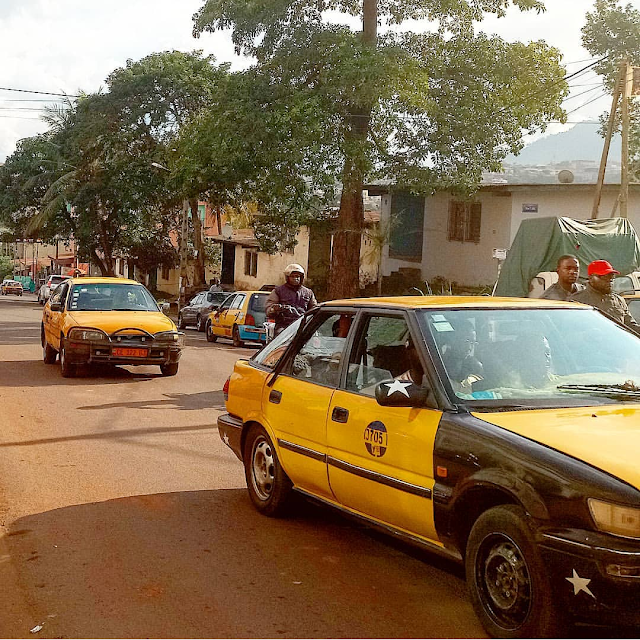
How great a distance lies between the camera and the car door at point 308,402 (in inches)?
224

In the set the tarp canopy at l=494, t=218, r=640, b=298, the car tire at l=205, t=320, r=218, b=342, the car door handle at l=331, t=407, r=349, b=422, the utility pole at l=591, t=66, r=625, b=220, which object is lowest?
the car tire at l=205, t=320, r=218, b=342

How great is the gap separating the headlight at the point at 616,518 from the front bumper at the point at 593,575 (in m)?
0.03

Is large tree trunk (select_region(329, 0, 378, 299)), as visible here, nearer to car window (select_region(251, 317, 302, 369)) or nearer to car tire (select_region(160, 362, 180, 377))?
car tire (select_region(160, 362, 180, 377))

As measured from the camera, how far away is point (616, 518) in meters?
3.69

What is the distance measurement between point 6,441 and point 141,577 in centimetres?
467

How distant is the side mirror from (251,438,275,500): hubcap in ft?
5.59

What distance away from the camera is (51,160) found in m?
55.1

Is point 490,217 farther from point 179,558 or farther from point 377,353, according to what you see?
point 179,558

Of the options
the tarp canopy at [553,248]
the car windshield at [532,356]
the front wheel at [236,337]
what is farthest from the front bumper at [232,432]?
the front wheel at [236,337]

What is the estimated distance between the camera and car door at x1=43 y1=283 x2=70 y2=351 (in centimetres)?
1548

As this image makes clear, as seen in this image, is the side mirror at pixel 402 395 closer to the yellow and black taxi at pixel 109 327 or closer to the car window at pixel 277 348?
the car window at pixel 277 348


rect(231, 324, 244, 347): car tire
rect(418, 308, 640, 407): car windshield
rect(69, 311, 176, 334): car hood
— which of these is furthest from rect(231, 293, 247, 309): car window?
rect(418, 308, 640, 407): car windshield

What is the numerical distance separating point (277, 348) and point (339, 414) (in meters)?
1.36

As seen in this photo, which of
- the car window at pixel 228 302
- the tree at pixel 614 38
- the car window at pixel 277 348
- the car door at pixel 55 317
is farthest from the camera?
the tree at pixel 614 38
